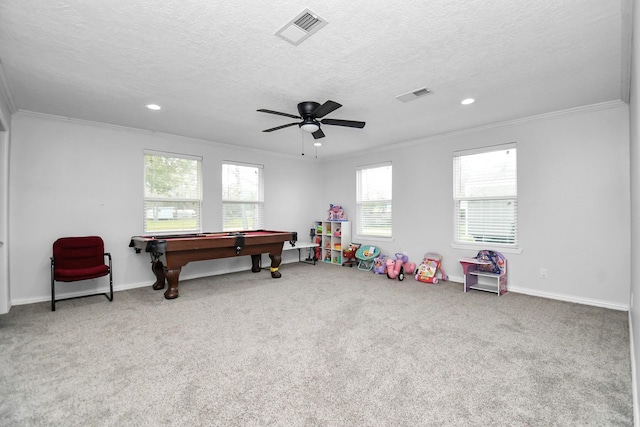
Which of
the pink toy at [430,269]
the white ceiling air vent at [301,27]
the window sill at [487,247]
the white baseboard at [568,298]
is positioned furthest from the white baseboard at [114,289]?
the white baseboard at [568,298]

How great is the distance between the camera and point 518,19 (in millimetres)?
2027

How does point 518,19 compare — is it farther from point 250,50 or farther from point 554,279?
point 554,279

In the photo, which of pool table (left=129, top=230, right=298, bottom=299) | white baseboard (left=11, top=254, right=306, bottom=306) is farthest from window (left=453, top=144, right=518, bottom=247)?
white baseboard (left=11, top=254, right=306, bottom=306)

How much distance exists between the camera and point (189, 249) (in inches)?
159

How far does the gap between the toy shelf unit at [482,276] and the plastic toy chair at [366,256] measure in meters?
1.80

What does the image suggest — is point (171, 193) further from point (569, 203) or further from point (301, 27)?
point (569, 203)

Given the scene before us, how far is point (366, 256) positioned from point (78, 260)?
14.9 feet

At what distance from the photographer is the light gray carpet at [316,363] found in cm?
173

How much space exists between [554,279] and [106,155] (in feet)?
21.4

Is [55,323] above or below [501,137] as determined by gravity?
below

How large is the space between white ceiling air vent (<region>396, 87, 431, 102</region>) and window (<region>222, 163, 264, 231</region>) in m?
3.53

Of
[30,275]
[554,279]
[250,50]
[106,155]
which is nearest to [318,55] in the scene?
[250,50]

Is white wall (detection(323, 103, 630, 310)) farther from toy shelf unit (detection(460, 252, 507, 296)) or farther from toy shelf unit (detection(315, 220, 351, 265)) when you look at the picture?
toy shelf unit (detection(315, 220, 351, 265))

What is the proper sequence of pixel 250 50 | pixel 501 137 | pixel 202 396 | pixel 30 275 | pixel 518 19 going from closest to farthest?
pixel 202 396 → pixel 518 19 → pixel 250 50 → pixel 30 275 → pixel 501 137
